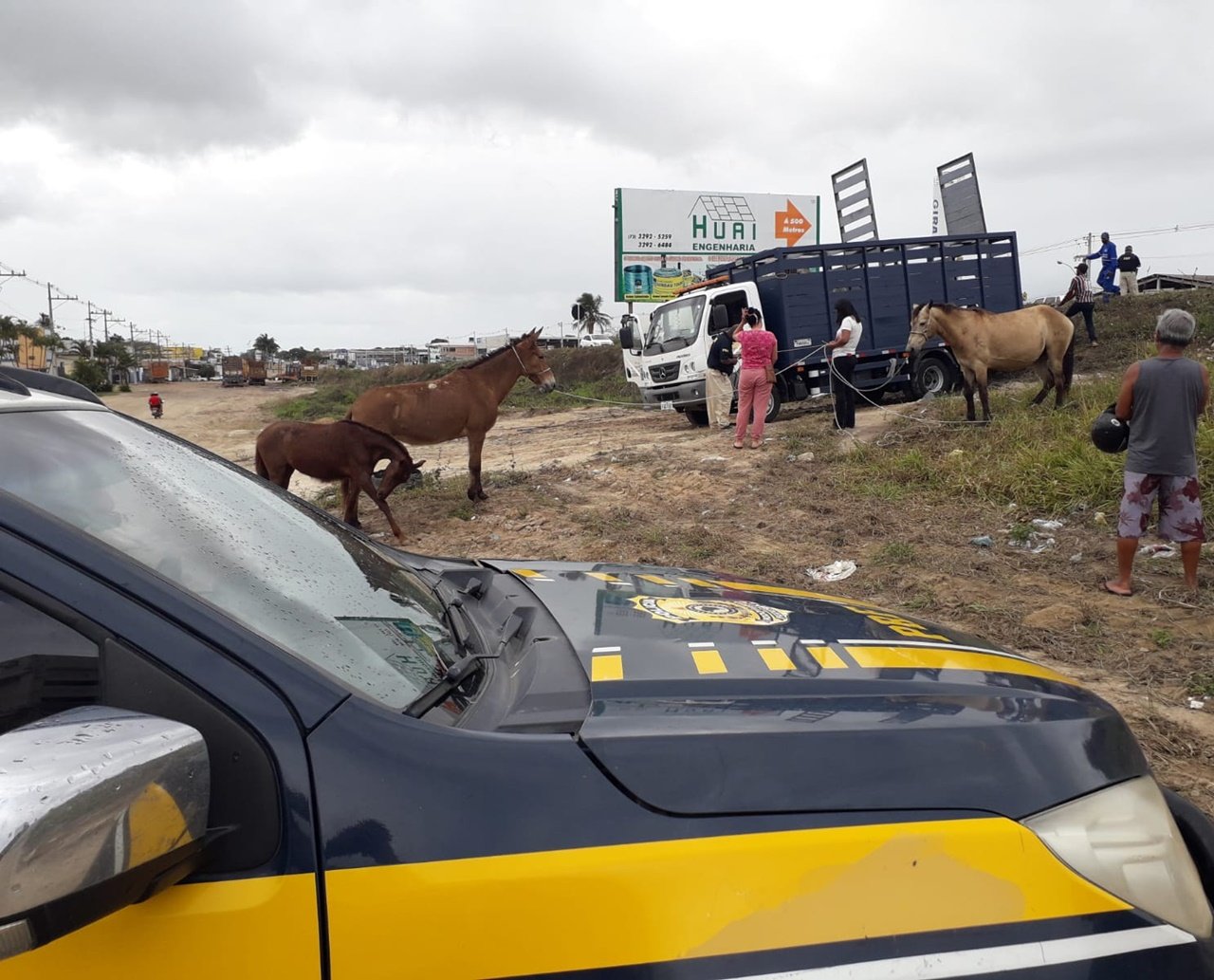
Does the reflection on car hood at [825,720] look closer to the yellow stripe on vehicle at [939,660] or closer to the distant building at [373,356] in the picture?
the yellow stripe on vehicle at [939,660]

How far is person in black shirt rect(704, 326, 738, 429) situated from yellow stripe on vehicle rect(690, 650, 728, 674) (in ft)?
35.3

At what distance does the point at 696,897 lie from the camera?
3.53ft

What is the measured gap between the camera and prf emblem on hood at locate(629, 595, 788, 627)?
178 centimetres

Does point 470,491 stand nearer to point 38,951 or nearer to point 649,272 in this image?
point 38,951

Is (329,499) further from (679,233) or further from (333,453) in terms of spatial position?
(679,233)

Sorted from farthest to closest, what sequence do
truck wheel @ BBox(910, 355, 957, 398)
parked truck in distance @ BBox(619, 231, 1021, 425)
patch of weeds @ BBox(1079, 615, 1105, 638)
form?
truck wheel @ BBox(910, 355, 957, 398) < parked truck in distance @ BBox(619, 231, 1021, 425) < patch of weeds @ BBox(1079, 615, 1105, 638)

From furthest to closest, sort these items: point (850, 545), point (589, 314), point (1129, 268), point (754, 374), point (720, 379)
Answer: point (589, 314), point (1129, 268), point (720, 379), point (754, 374), point (850, 545)

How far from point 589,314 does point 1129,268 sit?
42184 mm

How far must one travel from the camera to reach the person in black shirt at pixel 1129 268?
1883 centimetres

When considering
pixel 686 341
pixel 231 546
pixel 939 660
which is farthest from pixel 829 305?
pixel 231 546

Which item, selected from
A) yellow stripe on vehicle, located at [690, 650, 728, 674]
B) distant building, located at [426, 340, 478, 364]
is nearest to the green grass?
yellow stripe on vehicle, located at [690, 650, 728, 674]

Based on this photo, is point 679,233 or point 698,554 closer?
point 698,554

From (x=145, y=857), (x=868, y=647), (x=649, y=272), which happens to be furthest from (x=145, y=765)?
Result: (x=649, y=272)

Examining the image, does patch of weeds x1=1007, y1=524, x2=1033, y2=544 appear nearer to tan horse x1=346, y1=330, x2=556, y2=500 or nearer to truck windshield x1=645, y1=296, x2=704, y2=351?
tan horse x1=346, y1=330, x2=556, y2=500
